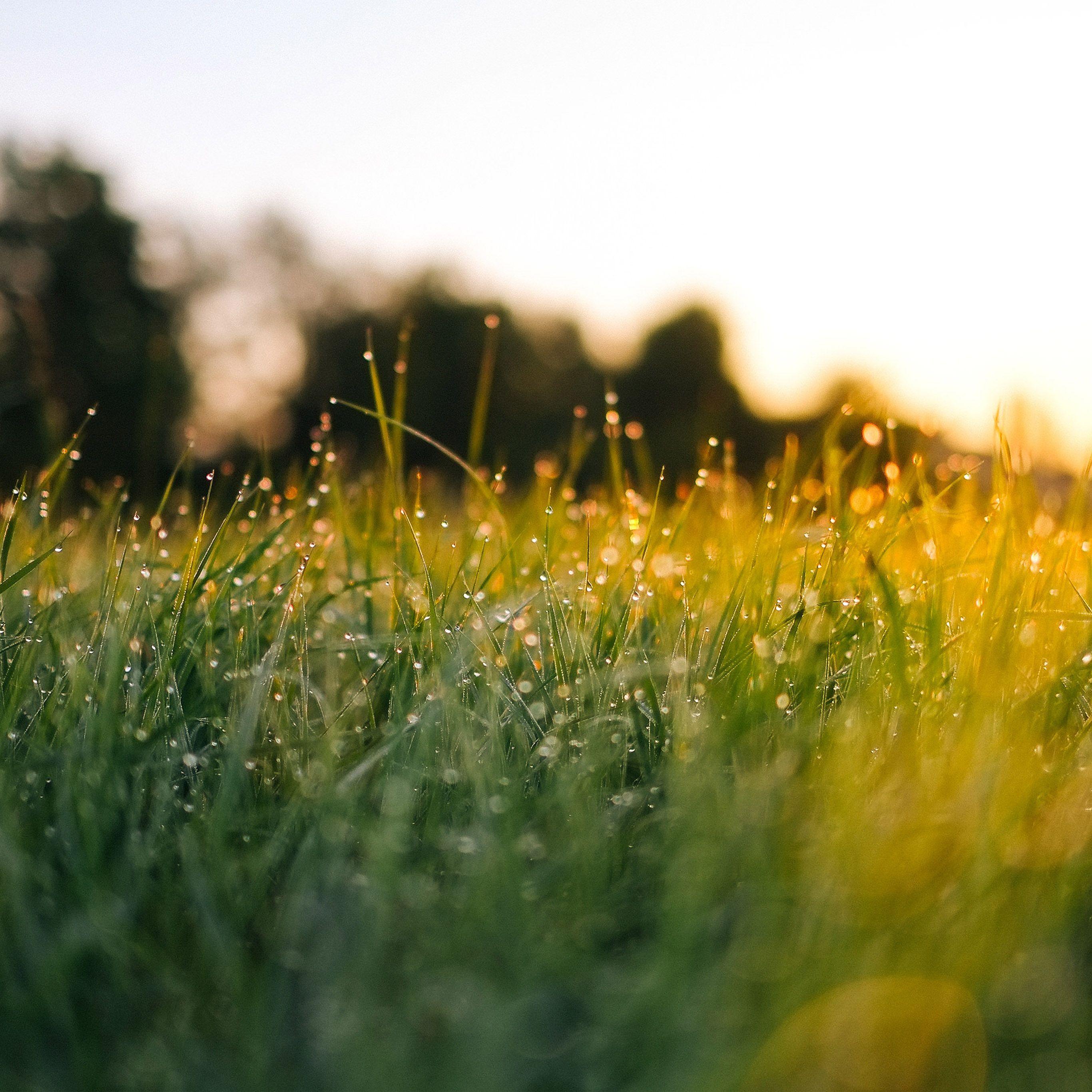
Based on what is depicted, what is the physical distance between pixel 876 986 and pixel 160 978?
64 cm

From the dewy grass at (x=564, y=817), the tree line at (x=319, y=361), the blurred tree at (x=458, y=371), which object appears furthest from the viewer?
the blurred tree at (x=458, y=371)

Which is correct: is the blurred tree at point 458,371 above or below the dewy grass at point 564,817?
below

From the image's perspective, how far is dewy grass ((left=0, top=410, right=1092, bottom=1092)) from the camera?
0.80 meters

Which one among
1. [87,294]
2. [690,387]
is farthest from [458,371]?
[87,294]

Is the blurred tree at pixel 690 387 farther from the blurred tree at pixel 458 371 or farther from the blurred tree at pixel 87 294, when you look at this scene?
the blurred tree at pixel 87 294

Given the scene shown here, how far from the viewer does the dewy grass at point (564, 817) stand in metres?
0.80

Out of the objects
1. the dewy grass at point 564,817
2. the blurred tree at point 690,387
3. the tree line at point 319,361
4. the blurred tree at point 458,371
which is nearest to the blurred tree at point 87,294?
the tree line at point 319,361

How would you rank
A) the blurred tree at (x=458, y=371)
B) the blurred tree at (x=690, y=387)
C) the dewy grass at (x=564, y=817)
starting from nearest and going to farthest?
the dewy grass at (x=564, y=817), the blurred tree at (x=690, y=387), the blurred tree at (x=458, y=371)

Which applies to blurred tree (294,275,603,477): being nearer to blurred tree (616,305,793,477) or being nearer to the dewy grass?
blurred tree (616,305,793,477)

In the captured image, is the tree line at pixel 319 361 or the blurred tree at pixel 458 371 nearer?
the tree line at pixel 319 361

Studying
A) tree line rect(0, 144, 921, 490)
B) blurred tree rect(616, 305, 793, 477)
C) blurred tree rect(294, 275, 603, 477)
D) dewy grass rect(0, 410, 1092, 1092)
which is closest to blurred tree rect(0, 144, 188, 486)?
tree line rect(0, 144, 921, 490)

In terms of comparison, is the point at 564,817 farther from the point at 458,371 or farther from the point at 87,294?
the point at 458,371

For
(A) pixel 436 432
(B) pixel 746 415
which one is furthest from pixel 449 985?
(A) pixel 436 432

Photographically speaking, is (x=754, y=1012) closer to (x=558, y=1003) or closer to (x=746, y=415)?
(x=558, y=1003)
